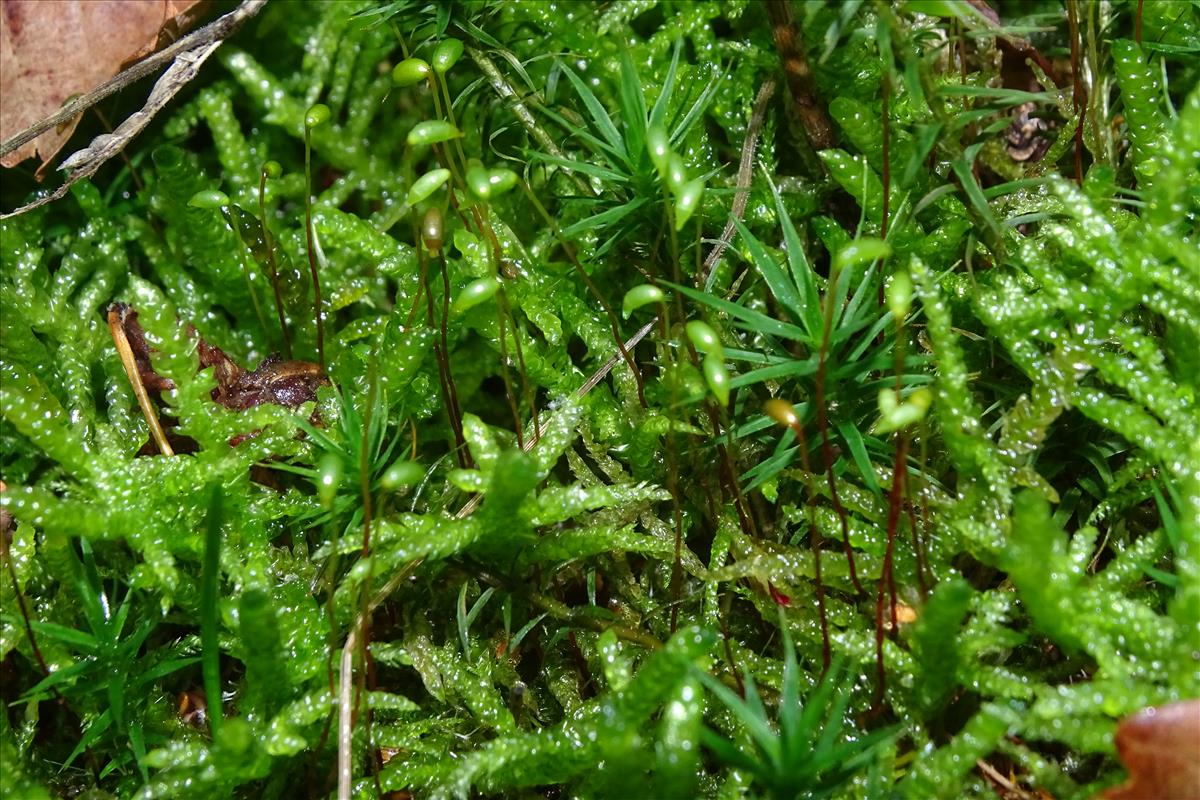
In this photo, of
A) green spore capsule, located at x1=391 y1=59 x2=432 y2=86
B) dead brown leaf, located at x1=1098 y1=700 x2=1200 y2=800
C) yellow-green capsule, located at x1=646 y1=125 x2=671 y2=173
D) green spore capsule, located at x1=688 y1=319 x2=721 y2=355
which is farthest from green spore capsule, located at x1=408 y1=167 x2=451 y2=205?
dead brown leaf, located at x1=1098 y1=700 x2=1200 y2=800

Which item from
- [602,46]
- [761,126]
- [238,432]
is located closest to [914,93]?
[761,126]

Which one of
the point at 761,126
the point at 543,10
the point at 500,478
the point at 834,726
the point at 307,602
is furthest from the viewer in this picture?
the point at 543,10

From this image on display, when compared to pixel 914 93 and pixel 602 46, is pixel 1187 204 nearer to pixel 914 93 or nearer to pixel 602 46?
pixel 914 93

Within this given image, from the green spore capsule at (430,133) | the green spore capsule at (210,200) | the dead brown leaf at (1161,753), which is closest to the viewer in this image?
the dead brown leaf at (1161,753)

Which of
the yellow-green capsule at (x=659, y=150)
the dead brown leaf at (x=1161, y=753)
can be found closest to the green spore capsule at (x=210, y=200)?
the yellow-green capsule at (x=659, y=150)

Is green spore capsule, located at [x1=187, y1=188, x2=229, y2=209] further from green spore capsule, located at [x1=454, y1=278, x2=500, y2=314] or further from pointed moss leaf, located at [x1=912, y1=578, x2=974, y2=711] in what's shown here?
pointed moss leaf, located at [x1=912, y1=578, x2=974, y2=711]

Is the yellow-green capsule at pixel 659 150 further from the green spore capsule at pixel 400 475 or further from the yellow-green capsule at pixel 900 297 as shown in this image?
the green spore capsule at pixel 400 475
